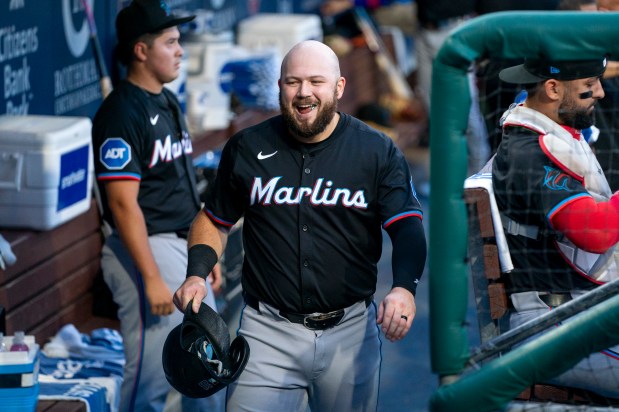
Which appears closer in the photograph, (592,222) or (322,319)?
(592,222)

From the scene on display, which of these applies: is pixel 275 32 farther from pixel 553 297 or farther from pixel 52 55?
pixel 553 297

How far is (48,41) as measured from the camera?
21.9 ft

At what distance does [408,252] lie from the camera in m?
4.12

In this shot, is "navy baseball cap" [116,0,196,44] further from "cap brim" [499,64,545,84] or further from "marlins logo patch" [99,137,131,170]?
"cap brim" [499,64,545,84]

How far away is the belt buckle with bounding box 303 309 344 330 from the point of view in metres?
4.19

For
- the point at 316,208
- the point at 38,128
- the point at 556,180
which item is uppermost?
the point at 556,180

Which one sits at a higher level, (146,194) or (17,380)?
(146,194)

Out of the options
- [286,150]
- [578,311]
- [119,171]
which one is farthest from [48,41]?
[578,311]

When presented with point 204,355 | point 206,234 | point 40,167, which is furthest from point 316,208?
point 40,167

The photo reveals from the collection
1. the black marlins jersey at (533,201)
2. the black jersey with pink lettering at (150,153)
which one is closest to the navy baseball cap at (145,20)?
the black jersey with pink lettering at (150,153)

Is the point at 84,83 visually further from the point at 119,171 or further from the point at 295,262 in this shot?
the point at 295,262

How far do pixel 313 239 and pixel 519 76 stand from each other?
99 centimetres

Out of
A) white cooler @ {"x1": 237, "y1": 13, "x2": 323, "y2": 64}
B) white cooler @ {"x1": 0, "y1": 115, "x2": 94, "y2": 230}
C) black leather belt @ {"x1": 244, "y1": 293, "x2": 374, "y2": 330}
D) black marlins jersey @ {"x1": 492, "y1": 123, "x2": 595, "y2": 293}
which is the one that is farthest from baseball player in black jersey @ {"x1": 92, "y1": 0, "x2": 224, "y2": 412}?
white cooler @ {"x1": 237, "y1": 13, "x2": 323, "y2": 64}

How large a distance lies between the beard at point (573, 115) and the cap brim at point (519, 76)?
0.45 ft
